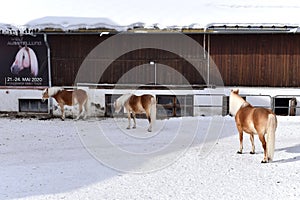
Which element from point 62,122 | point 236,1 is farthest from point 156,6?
point 62,122

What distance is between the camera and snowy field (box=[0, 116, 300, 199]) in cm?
584

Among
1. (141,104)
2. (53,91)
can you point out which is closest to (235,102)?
(141,104)

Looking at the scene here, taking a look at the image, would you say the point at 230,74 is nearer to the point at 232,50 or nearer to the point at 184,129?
the point at 232,50

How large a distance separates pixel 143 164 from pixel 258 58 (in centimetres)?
742

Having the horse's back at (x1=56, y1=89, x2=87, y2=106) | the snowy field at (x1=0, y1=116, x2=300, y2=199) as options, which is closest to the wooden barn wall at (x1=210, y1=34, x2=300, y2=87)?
the snowy field at (x1=0, y1=116, x2=300, y2=199)

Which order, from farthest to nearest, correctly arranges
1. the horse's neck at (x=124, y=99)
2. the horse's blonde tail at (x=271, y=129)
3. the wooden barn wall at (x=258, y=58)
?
the wooden barn wall at (x=258, y=58) → the horse's neck at (x=124, y=99) → the horse's blonde tail at (x=271, y=129)

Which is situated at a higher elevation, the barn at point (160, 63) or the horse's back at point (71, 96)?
the barn at point (160, 63)

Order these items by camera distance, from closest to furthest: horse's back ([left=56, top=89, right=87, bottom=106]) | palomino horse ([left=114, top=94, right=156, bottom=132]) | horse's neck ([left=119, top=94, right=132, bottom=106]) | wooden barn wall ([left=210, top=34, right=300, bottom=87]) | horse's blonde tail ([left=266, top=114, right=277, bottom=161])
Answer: horse's blonde tail ([left=266, top=114, right=277, bottom=161])
palomino horse ([left=114, top=94, right=156, bottom=132])
horse's neck ([left=119, top=94, right=132, bottom=106])
horse's back ([left=56, top=89, right=87, bottom=106])
wooden barn wall ([left=210, top=34, right=300, bottom=87])

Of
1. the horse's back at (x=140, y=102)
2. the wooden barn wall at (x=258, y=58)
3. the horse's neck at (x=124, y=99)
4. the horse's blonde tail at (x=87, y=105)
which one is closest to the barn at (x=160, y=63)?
the wooden barn wall at (x=258, y=58)

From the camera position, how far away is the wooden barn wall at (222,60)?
1285 cm

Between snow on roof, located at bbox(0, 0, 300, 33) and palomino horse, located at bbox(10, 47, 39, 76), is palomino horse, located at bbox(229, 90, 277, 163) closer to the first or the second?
snow on roof, located at bbox(0, 0, 300, 33)

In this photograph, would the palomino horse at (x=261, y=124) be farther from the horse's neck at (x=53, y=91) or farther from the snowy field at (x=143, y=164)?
the horse's neck at (x=53, y=91)

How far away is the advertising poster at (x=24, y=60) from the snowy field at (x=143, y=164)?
3.01 meters

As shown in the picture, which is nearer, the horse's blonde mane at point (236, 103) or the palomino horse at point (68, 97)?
the horse's blonde mane at point (236, 103)
